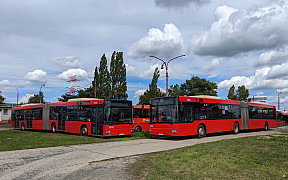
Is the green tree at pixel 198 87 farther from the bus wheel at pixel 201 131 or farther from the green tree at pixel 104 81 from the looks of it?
the bus wheel at pixel 201 131

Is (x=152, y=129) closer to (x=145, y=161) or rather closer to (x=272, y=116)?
(x=145, y=161)

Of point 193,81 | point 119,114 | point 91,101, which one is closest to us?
point 119,114

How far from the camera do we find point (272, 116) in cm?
3081

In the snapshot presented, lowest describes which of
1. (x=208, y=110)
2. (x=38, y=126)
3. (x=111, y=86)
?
(x=38, y=126)

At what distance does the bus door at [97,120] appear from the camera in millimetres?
18828

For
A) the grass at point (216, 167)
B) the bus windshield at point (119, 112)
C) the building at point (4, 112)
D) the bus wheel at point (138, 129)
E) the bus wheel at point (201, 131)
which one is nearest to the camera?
the grass at point (216, 167)

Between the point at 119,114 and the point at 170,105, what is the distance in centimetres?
379

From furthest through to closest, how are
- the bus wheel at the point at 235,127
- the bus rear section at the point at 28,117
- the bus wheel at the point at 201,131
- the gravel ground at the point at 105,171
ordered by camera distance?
the bus rear section at the point at 28,117 → the bus wheel at the point at 235,127 → the bus wheel at the point at 201,131 → the gravel ground at the point at 105,171

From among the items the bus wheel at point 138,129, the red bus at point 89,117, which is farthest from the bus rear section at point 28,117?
the bus wheel at point 138,129

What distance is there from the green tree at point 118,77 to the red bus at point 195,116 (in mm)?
27938

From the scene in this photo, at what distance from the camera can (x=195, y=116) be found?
61.8ft

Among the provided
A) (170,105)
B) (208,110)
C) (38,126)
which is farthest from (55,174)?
(38,126)

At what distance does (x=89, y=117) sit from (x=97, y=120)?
1148mm

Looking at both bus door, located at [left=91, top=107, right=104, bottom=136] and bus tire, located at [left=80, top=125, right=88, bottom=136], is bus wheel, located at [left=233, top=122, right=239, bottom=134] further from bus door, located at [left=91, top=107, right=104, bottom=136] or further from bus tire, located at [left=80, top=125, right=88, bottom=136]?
bus tire, located at [left=80, top=125, right=88, bottom=136]
